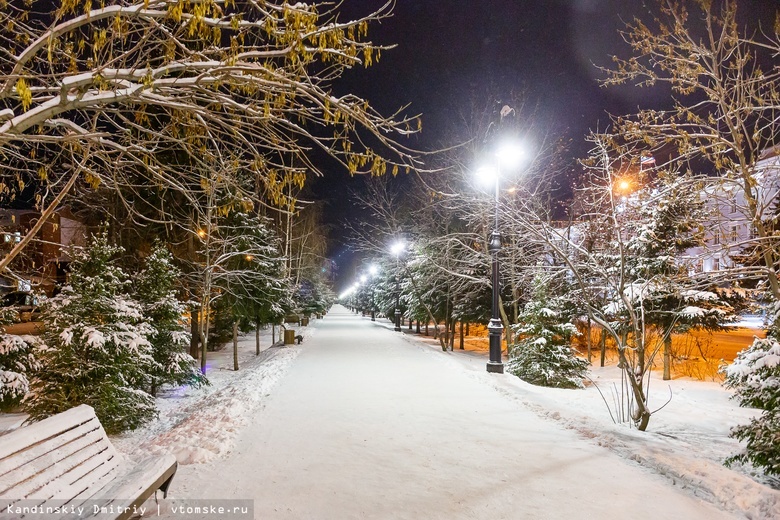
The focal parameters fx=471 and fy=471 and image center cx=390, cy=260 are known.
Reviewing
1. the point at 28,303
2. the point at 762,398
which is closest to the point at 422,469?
the point at 762,398

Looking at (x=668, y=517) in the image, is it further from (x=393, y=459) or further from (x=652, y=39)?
(x=652, y=39)

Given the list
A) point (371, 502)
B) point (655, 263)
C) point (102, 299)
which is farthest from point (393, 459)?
point (655, 263)

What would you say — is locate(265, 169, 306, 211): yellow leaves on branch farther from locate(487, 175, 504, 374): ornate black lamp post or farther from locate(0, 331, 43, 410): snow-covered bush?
locate(487, 175, 504, 374): ornate black lamp post

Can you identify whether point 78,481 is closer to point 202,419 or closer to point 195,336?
point 202,419

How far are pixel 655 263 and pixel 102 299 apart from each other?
14429 millimetres

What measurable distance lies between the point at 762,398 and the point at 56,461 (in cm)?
778

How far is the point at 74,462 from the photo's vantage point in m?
3.81

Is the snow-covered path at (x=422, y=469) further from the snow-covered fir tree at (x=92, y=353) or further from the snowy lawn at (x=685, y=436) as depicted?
the snow-covered fir tree at (x=92, y=353)

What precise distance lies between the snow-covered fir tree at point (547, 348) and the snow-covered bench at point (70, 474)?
473 inches

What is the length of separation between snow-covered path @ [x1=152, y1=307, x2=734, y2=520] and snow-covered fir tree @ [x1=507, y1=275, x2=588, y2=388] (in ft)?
18.8

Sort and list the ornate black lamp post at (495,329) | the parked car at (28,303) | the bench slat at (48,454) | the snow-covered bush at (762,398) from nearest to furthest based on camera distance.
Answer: the bench slat at (48,454) < the snow-covered bush at (762,398) < the parked car at (28,303) < the ornate black lamp post at (495,329)

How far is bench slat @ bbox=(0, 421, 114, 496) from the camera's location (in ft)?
10.4

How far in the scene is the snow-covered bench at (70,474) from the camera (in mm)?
3189

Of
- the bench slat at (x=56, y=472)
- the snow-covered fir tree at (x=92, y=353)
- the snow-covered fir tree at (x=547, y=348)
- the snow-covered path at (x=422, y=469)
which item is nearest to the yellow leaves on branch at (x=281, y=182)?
the bench slat at (x=56, y=472)
